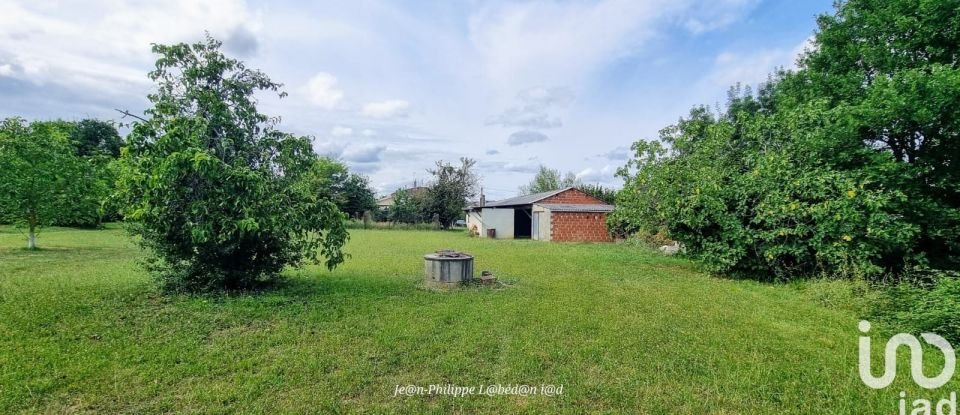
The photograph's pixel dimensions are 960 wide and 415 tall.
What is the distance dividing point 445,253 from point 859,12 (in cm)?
1189

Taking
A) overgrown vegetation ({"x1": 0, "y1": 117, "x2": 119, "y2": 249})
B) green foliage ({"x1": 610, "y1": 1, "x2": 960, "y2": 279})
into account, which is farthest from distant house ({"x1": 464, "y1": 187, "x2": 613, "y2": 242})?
overgrown vegetation ({"x1": 0, "y1": 117, "x2": 119, "y2": 249})

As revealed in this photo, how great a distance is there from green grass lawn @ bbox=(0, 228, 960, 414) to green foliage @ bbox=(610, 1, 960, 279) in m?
1.49

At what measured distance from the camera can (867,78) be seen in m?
10.3

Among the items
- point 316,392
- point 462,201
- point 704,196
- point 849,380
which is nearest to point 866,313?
point 849,380

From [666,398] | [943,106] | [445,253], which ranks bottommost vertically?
[666,398]

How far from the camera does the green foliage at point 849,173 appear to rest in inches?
302

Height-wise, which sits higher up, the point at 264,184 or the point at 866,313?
the point at 264,184

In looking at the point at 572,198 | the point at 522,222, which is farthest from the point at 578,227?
the point at 522,222

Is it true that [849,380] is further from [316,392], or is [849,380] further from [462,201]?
[462,201]

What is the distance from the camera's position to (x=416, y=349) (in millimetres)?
4199

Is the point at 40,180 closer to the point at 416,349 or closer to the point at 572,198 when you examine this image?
the point at 416,349

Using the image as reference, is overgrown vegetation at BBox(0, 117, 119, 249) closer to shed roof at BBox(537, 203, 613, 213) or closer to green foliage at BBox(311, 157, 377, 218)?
shed roof at BBox(537, 203, 613, 213)

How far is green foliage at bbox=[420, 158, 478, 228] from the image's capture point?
31828mm
